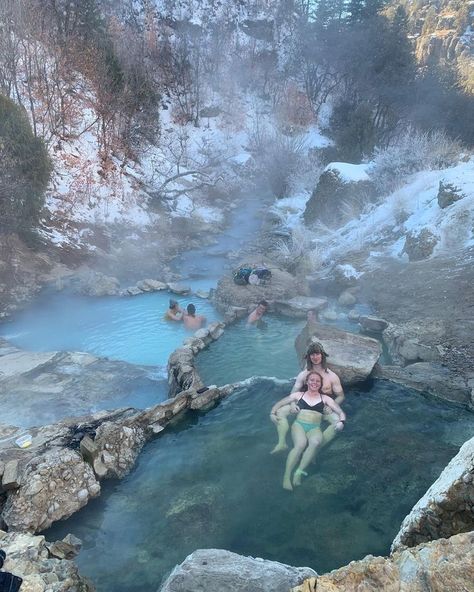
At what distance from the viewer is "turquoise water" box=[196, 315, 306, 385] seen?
7406 mm

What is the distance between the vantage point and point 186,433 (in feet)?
18.6

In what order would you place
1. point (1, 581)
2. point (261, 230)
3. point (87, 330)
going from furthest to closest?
point (261, 230) → point (87, 330) → point (1, 581)

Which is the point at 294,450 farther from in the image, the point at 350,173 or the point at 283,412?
Answer: the point at 350,173

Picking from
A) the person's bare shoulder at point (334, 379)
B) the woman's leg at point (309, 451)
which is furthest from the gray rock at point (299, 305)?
the woman's leg at point (309, 451)

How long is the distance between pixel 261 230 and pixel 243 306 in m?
7.80

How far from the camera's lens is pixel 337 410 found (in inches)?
212

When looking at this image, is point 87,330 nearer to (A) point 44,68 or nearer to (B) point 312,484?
(B) point 312,484

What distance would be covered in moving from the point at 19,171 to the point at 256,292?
7.09 meters

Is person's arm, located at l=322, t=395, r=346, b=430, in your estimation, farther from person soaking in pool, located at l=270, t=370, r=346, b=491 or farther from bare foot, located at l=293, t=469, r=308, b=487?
bare foot, located at l=293, t=469, r=308, b=487

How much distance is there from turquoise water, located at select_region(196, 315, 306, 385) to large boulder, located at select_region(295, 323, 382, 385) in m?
0.45

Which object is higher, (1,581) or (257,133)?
(257,133)

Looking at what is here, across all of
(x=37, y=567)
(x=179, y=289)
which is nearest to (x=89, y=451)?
(x=37, y=567)

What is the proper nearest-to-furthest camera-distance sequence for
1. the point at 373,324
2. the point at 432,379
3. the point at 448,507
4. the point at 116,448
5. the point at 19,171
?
1. the point at 448,507
2. the point at 116,448
3. the point at 432,379
4. the point at 373,324
5. the point at 19,171

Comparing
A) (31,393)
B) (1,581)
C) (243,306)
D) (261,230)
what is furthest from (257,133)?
(1,581)
